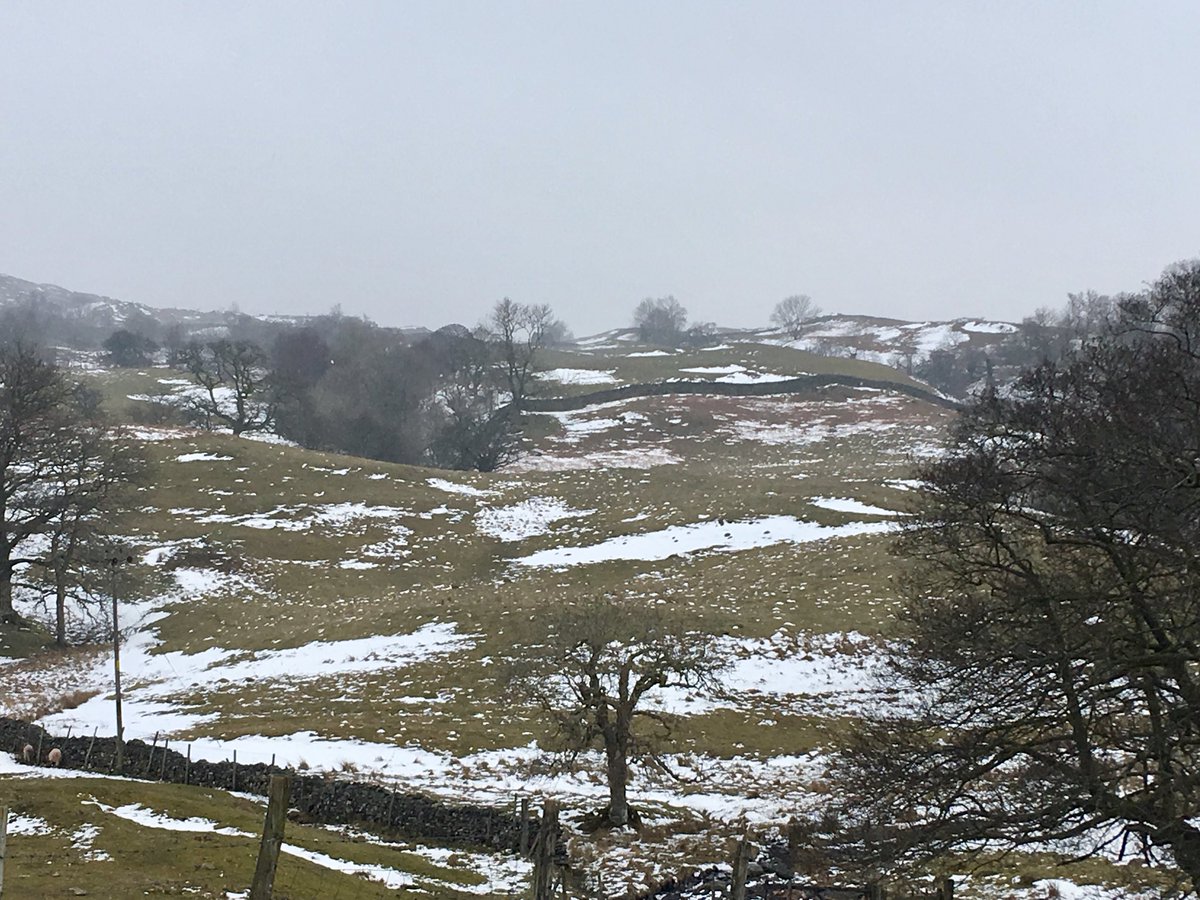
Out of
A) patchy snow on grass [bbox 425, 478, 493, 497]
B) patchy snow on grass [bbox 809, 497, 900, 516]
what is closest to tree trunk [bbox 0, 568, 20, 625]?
patchy snow on grass [bbox 425, 478, 493, 497]

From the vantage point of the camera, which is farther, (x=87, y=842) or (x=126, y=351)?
(x=126, y=351)

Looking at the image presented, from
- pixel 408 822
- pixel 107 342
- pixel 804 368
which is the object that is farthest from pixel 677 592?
pixel 107 342

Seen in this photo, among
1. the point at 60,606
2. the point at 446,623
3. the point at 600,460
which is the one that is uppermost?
the point at 600,460

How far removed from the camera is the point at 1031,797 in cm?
1173

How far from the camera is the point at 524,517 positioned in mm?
58938

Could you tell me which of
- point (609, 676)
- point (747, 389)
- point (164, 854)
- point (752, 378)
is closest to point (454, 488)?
point (609, 676)

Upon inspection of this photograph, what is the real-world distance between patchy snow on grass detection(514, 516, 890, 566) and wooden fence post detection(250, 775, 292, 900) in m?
40.4

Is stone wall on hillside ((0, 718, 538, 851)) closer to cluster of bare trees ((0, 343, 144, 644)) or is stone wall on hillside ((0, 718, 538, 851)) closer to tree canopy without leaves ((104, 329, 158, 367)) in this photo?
cluster of bare trees ((0, 343, 144, 644))

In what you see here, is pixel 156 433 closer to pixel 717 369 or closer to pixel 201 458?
pixel 201 458

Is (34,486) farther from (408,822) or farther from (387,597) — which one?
(408,822)

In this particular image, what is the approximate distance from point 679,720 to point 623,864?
11154mm

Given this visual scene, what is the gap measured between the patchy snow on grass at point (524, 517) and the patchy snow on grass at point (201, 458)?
892 inches

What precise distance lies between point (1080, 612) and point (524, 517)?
1914 inches

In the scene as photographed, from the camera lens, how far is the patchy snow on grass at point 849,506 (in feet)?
167
